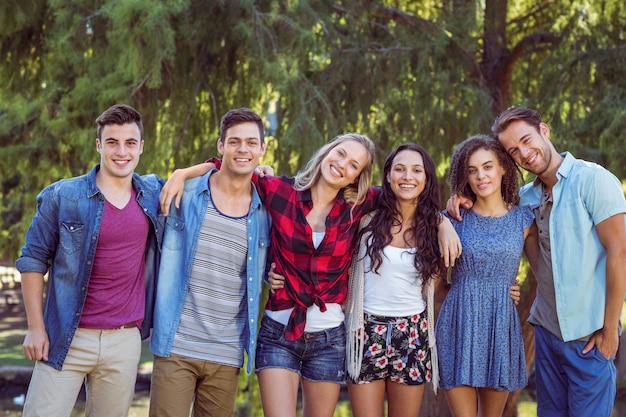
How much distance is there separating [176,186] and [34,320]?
2.81ft

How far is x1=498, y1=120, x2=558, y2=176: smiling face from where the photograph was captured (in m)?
3.51

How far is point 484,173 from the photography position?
→ 349 cm

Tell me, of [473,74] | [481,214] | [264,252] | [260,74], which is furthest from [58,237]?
[473,74]

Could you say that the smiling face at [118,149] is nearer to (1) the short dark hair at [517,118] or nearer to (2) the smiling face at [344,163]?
(2) the smiling face at [344,163]

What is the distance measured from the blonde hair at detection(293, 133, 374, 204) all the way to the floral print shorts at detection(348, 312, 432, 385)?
59 cm

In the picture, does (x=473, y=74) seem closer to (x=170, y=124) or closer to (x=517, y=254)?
(x=170, y=124)

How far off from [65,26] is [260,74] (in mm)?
1612

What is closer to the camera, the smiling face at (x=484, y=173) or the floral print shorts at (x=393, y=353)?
the floral print shorts at (x=393, y=353)

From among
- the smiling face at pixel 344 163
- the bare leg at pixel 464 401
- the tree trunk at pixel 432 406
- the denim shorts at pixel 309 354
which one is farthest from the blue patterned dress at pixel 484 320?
the tree trunk at pixel 432 406

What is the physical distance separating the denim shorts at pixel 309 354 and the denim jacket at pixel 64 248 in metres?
0.85

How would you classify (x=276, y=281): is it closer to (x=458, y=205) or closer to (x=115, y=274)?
(x=115, y=274)

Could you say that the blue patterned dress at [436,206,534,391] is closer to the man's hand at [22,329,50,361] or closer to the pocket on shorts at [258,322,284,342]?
the pocket on shorts at [258,322,284,342]

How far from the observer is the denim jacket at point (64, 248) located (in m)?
3.15

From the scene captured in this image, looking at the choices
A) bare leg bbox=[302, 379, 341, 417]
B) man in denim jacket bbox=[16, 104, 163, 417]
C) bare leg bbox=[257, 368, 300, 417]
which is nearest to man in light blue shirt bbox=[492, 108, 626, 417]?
bare leg bbox=[302, 379, 341, 417]
